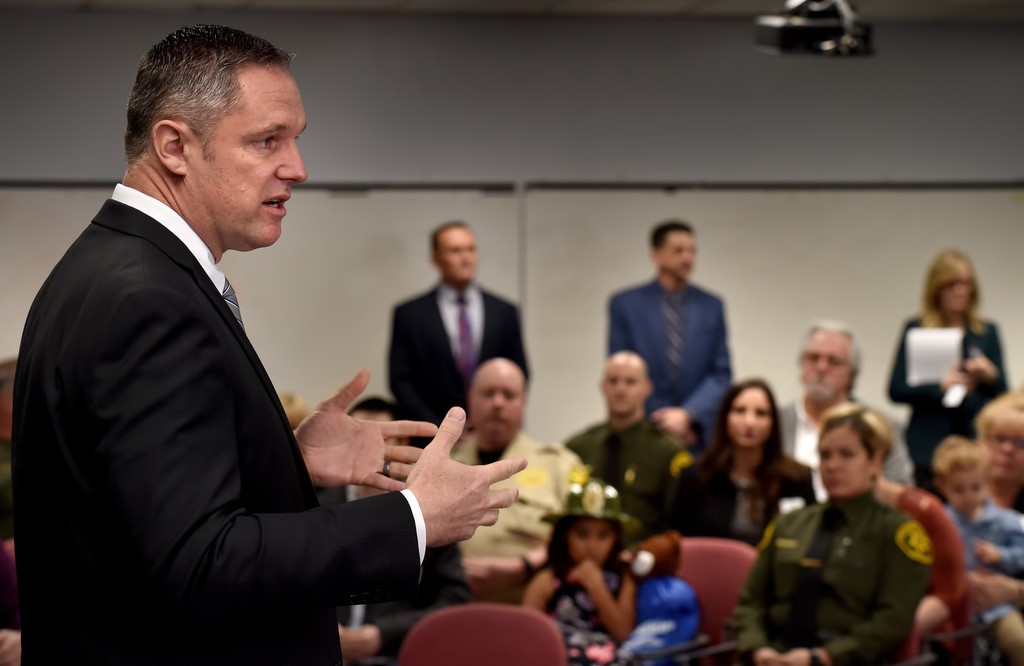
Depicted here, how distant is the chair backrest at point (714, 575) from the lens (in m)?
4.34

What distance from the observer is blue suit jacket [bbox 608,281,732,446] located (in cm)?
625

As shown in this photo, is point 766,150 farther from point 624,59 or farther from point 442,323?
point 442,323

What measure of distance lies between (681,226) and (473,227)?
3.61 ft

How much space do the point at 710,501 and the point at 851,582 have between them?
0.84 m

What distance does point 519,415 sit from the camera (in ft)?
15.3

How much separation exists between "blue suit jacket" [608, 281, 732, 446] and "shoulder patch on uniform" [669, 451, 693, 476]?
1.29 metres

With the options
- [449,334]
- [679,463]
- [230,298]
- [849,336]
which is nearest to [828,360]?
[849,336]

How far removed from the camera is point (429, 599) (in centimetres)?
394

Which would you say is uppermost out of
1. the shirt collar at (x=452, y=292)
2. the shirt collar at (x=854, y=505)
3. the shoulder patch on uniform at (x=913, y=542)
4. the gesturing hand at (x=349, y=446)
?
the shirt collar at (x=452, y=292)

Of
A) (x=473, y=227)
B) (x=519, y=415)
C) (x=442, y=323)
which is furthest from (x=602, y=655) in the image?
(x=473, y=227)

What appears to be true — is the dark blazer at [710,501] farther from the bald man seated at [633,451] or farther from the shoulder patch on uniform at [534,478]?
the shoulder patch on uniform at [534,478]

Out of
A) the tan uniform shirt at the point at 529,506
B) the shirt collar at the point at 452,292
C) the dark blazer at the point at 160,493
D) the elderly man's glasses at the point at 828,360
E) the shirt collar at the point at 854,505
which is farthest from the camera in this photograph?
the shirt collar at the point at 452,292

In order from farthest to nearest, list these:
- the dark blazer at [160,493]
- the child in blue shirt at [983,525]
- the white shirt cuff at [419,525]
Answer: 1. the child in blue shirt at [983,525]
2. the white shirt cuff at [419,525]
3. the dark blazer at [160,493]

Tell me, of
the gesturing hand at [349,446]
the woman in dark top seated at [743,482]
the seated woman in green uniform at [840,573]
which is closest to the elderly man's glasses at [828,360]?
the woman in dark top seated at [743,482]
